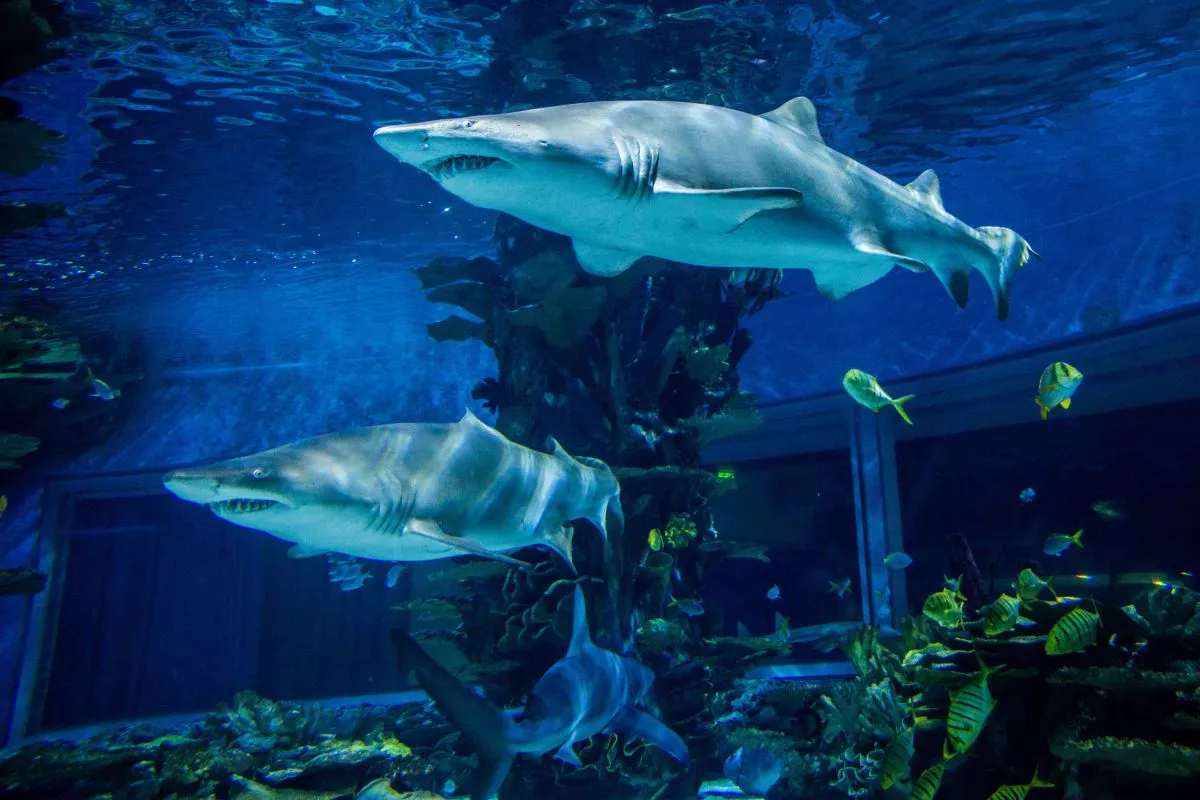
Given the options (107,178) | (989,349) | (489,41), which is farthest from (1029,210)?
(107,178)

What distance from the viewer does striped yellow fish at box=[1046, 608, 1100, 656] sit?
4.40m

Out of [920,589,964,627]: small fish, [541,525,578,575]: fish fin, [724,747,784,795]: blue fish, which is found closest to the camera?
[541,525,578,575]: fish fin

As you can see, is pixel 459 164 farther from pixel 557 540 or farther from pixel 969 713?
pixel 969 713

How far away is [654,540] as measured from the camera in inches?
276

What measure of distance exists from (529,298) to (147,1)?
6753mm

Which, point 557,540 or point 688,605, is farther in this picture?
point 688,605

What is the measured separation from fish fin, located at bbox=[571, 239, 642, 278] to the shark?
11 millimetres

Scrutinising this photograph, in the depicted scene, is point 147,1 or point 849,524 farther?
point 849,524

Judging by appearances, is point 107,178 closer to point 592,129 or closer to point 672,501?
point 672,501

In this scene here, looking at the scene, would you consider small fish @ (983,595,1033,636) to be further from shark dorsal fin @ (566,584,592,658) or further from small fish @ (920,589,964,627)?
shark dorsal fin @ (566,584,592,658)

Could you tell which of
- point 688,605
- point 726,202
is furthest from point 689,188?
point 688,605

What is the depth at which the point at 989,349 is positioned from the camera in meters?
18.1

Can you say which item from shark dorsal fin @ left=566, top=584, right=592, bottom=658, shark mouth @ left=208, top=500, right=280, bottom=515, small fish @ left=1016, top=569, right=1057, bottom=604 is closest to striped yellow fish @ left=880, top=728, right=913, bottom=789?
small fish @ left=1016, top=569, right=1057, bottom=604

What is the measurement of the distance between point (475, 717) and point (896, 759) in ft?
10.5
